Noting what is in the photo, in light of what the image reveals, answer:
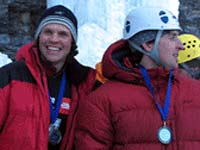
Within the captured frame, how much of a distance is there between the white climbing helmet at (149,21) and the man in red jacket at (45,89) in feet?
0.92

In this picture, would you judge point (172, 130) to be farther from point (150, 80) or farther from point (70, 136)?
point (70, 136)

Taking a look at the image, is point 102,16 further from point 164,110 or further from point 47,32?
point 164,110

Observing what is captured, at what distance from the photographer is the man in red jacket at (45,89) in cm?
226

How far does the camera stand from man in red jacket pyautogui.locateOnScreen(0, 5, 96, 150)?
2258 mm

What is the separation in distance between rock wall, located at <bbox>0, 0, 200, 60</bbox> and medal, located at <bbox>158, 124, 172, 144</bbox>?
5.39 m

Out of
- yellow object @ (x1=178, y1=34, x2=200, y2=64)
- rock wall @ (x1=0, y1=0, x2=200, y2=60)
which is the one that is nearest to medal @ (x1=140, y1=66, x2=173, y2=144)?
yellow object @ (x1=178, y1=34, x2=200, y2=64)

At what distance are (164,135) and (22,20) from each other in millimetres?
6106

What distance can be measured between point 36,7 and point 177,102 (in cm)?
605

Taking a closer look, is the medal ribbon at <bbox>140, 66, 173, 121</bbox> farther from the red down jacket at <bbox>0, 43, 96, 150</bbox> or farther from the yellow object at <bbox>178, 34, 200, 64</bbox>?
the yellow object at <bbox>178, 34, 200, 64</bbox>

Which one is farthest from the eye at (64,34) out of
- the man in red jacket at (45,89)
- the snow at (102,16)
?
the snow at (102,16)

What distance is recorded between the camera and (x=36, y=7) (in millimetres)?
8031

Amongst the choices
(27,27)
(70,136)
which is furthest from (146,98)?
(27,27)

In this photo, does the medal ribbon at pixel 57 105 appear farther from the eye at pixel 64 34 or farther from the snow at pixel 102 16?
the snow at pixel 102 16

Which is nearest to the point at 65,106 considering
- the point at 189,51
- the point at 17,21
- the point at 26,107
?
the point at 26,107
